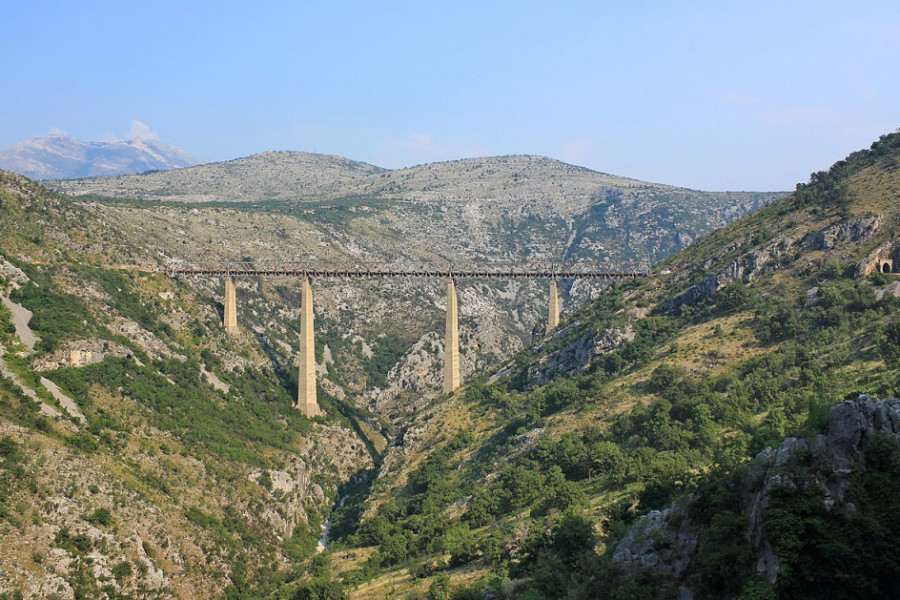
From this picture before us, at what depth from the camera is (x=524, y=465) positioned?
65.0 meters

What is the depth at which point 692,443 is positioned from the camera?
176 ft

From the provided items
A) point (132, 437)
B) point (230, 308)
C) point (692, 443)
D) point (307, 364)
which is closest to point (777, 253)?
point (692, 443)

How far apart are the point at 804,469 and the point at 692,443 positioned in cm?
2738

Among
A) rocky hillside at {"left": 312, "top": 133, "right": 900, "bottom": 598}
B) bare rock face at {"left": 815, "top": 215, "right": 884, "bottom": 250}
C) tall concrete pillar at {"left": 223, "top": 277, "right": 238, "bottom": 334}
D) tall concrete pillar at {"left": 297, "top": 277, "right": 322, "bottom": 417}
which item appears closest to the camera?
rocky hillside at {"left": 312, "top": 133, "right": 900, "bottom": 598}

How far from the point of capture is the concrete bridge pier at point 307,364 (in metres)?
97.3

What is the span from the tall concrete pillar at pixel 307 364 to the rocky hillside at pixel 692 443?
14.5 metres

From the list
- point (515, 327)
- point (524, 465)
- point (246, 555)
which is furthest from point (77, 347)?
point (515, 327)

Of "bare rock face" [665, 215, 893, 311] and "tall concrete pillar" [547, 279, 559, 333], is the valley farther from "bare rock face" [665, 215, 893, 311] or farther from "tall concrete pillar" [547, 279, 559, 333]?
"tall concrete pillar" [547, 279, 559, 333]

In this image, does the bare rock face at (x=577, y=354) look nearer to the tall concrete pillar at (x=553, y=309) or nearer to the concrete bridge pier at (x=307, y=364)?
the tall concrete pillar at (x=553, y=309)

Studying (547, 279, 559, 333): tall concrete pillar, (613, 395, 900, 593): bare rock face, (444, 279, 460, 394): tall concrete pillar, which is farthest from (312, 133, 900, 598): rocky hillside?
(547, 279, 559, 333): tall concrete pillar

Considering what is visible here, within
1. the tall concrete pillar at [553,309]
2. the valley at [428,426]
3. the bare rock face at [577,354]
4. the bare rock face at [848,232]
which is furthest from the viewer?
the tall concrete pillar at [553,309]

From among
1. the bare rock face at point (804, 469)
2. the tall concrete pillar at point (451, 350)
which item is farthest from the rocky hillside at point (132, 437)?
the bare rock face at point (804, 469)

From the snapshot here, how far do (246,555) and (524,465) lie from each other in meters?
24.5

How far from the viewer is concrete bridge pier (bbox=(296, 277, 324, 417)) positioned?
97.3 m
